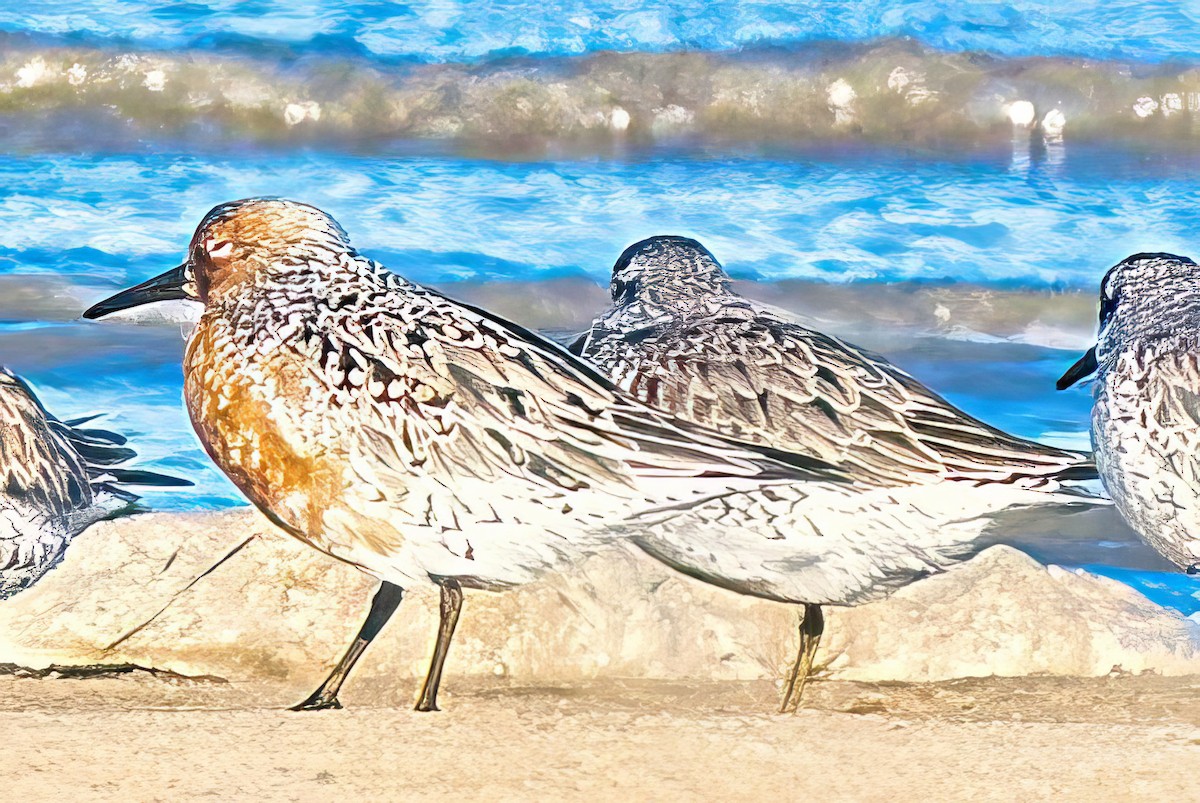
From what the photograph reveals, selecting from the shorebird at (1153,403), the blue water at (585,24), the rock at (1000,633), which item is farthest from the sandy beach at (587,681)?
the blue water at (585,24)

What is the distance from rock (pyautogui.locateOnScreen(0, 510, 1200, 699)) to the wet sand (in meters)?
0.05

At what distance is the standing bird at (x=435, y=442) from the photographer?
2.21m

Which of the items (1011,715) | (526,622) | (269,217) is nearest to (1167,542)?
(1011,715)

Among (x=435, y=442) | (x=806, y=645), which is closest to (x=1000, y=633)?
(x=806, y=645)

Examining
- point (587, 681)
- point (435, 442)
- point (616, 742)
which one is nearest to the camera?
point (435, 442)

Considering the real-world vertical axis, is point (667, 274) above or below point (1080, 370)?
above

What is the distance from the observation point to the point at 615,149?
2824 mm

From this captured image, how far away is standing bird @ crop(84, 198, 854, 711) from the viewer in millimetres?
2209

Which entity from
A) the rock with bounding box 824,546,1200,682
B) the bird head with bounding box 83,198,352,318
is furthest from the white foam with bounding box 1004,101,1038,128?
the bird head with bounding box 83,198,352,318

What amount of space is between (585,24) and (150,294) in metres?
1.09

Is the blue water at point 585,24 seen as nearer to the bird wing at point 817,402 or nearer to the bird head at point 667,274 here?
the bird head at point 667,274

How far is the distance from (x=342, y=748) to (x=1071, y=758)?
1.29m

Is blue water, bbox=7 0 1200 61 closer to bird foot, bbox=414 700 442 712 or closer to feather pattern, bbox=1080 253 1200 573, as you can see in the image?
feather pattern, bbox=1080 253 1200 573

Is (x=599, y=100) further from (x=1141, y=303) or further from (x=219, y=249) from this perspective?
(x=1141, y=303)
